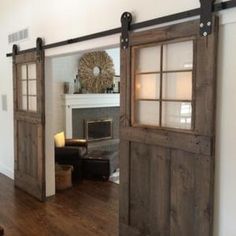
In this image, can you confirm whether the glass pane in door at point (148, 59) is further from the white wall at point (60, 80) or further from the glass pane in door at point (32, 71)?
the white wall at point (60, 80)

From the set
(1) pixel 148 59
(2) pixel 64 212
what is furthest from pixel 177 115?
(2) pixel 64 212

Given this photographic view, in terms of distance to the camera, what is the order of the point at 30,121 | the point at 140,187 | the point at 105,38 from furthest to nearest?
the point at 30,121, the point at 105,38, the point at 140,187

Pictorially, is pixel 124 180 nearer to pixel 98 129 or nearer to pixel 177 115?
pixel 177 115

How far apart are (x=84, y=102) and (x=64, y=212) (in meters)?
3.30

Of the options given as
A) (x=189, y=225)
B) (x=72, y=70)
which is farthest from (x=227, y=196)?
(x=72, y=70)

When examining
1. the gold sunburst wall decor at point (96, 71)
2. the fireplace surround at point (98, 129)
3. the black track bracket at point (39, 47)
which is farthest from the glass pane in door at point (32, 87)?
the fireplace surround at point (98, 129)

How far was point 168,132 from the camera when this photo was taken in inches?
102

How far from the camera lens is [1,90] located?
541 centimetres

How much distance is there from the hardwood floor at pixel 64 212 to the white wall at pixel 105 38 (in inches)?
23.1

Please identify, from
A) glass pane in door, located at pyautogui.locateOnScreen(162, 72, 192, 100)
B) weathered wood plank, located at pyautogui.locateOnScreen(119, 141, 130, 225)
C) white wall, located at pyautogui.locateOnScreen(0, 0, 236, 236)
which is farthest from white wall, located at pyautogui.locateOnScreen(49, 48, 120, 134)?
glass pane in door, located at pyautogui.locateOnScreen(162, 72, 192, 100)

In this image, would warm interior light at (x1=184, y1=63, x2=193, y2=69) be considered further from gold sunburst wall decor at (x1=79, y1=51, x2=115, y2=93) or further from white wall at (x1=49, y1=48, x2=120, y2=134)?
gold sunburst wall decor at (x1=79, y1=51, x2=115, y2=93)

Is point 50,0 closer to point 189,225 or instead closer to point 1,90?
point 1,90

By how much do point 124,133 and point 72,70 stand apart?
4.01 meters

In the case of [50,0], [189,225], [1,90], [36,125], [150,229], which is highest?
[50,0]
